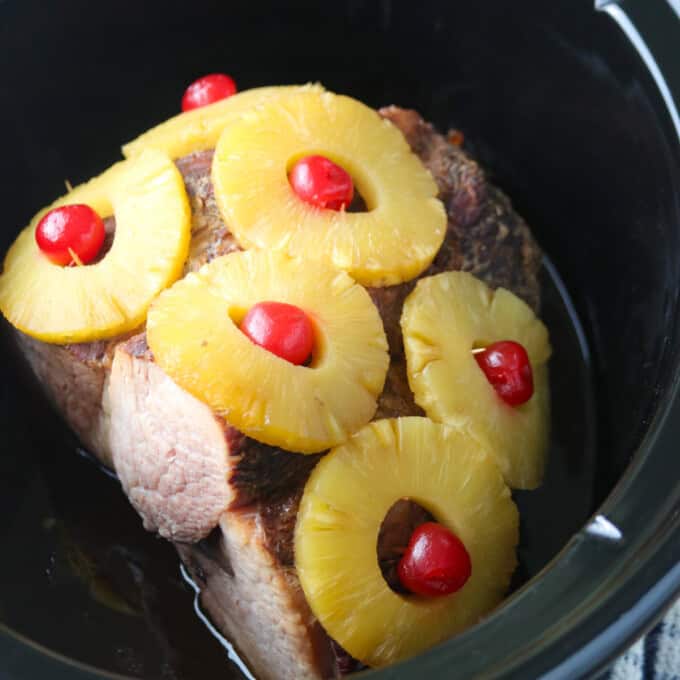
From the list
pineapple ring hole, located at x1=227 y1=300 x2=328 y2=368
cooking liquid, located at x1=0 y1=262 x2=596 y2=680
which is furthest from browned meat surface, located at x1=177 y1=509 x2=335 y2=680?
pineapple ring hole, located at x1=227 y1=300 x2=328 y2=368

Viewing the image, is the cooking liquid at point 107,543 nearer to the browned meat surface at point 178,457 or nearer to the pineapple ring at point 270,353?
the browned meat surface at point 178,457

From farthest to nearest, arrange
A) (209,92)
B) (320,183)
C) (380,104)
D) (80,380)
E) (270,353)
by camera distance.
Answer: (380,104) → (209,92) → (80,380) → (320,183) → (270,353)

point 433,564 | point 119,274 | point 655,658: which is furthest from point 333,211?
point 655,658

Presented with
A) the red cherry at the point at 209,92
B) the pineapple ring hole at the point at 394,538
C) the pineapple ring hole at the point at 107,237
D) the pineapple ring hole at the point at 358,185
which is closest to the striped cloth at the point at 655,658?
the pineapple ring hole at the point at 394,538

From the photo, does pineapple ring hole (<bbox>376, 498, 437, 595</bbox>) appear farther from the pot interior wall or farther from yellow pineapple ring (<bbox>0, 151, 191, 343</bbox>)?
yellow pineapple ring (<bbox>0, 151, 191, 343</bbox>)

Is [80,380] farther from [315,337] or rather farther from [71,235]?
[315,337]

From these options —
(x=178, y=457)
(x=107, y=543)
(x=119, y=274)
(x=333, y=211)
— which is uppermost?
(x=333, y=211)

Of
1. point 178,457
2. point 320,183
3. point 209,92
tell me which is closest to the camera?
point 178,457

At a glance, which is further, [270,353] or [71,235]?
[71,235]
